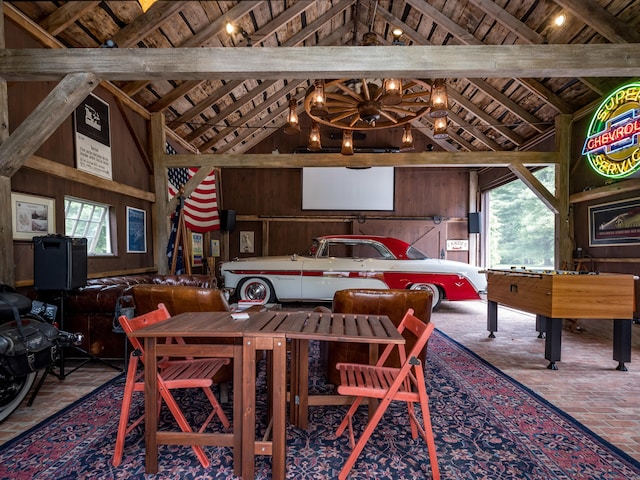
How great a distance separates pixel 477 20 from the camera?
4.69 meters

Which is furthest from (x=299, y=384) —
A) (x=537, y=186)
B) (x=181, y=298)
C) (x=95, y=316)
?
(x=537, y=186)

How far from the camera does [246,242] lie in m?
8.56

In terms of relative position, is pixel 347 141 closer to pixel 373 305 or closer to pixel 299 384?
pixel 373 305

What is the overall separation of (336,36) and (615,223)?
5.58 meters

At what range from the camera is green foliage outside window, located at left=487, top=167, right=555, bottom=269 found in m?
8.62

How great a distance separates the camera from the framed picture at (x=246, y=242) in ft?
28.0

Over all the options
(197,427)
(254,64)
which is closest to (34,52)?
(254,64)

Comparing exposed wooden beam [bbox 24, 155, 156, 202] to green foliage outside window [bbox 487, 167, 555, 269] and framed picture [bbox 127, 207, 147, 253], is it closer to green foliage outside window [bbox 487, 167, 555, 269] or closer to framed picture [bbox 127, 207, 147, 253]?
framed picture [bbox 127, 207, 147, 253]

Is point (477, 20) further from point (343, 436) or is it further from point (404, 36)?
point (343, 436)

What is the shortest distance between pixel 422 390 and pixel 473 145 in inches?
297

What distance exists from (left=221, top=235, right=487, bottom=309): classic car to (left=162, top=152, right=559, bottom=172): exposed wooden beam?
4.48ft

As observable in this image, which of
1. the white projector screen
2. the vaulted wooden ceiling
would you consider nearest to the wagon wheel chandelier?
the vaulted wooden ceiling

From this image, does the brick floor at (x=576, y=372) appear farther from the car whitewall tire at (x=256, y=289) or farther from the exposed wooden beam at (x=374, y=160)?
the car whitewall tire at (x=256, y=289)

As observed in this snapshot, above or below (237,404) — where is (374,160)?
above
